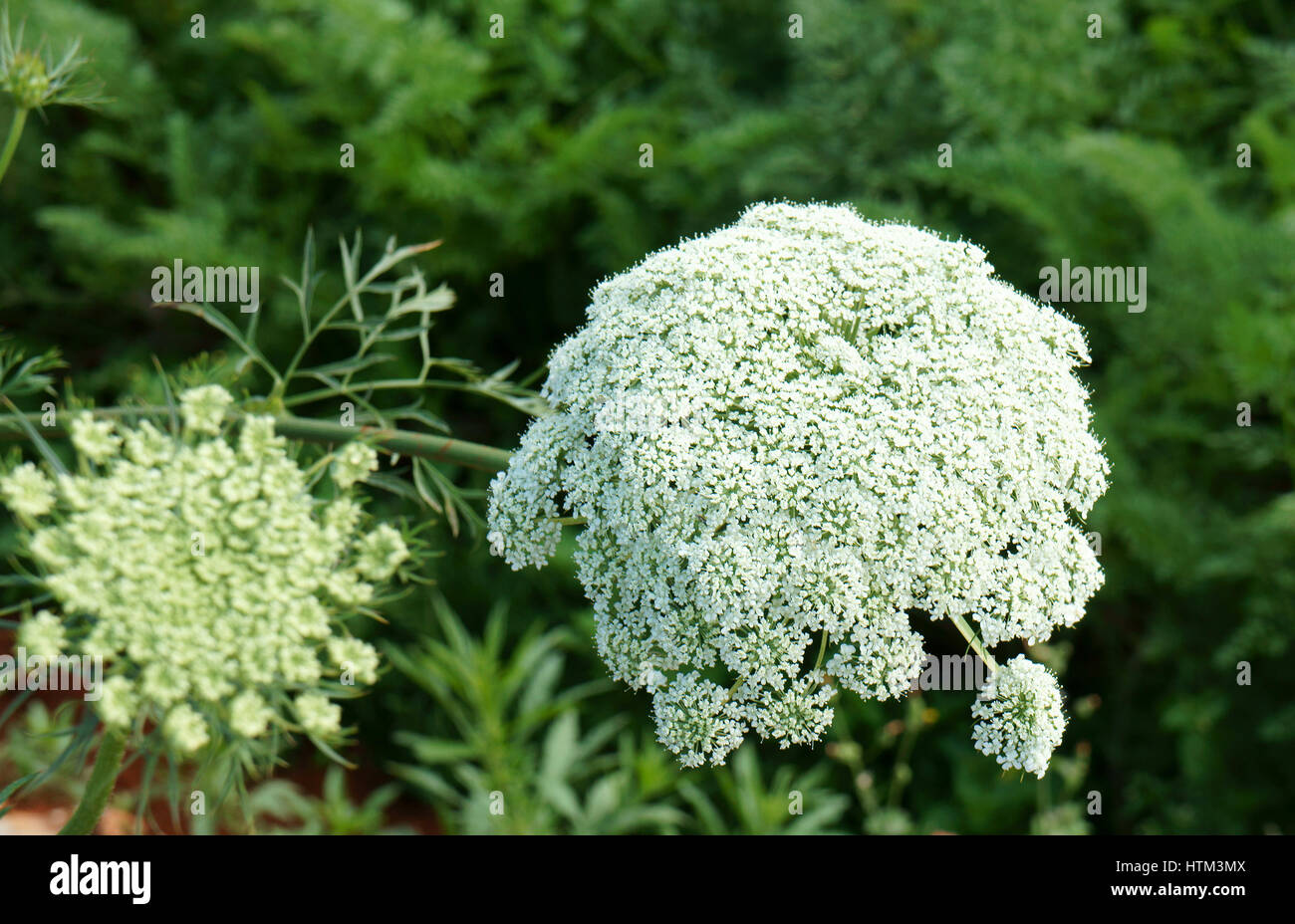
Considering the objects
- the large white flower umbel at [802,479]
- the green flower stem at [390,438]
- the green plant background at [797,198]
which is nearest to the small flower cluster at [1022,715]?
the large white flower umbel at [802,479]

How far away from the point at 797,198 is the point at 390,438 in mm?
2894

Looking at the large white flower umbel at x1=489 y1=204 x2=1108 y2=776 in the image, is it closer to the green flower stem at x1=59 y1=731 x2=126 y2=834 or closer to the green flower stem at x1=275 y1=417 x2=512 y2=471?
the green flower stem at x1=275 y1=417 x2=512 y2=471

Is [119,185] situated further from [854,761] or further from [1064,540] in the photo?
[1064,540]

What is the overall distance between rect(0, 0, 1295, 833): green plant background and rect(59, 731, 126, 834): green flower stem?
167 cm

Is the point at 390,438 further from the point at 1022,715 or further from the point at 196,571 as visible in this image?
the point at 1022,715

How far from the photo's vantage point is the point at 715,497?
1.06 meters

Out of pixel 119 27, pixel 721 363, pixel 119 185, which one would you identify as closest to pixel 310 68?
pixel 119 27

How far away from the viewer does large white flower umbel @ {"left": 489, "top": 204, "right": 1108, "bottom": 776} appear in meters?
1.08

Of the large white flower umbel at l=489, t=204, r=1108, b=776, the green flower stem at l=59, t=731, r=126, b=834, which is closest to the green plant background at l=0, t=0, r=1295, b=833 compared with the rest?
the green flower stem at l=59, t=731, r=126, b=834

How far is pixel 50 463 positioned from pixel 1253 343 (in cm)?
308

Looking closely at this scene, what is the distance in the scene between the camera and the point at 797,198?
390cm

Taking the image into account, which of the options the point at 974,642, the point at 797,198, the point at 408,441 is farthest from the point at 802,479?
the point at 797,198

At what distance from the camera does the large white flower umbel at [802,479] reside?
108cm

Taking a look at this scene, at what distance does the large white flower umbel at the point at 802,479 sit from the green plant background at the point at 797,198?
1770 mm
